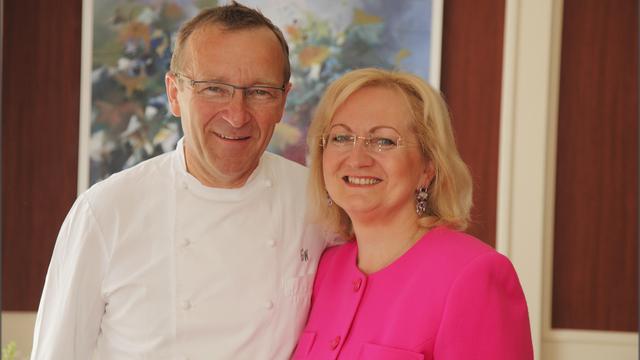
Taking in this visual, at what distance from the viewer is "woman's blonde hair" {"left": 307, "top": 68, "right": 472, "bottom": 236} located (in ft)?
6.18

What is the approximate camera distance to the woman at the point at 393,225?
170 centimetres

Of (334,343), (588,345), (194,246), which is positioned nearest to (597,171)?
(588,345)

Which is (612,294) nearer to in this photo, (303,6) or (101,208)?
(303,6)

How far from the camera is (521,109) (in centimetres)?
388

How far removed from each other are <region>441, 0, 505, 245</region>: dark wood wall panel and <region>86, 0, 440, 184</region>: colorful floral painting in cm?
13

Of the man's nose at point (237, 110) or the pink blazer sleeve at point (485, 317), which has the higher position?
the man's nose at point (237, 110)

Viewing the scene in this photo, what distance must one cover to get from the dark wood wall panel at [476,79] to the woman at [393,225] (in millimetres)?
2061

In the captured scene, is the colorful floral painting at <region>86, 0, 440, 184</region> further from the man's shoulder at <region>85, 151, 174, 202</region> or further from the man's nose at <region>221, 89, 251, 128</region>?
the man's nose at <region>221, 89, 251, 128</region>

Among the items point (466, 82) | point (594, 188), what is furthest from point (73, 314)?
point (594, 188)

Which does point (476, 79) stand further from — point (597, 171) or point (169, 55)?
point (169, 55)

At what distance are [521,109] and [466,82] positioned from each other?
1.04 ft

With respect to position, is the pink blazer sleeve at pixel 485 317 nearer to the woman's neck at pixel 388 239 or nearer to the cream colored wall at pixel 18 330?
the woman's neck at pixel 388 239

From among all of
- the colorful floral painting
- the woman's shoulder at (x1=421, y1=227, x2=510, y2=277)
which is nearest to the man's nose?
the woman's shoulder at (x1=421, y1=227, x2=510, y2=277)

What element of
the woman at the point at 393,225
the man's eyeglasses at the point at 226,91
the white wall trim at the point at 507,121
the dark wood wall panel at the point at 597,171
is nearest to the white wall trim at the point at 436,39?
the white wall trim at the point at 507,121
